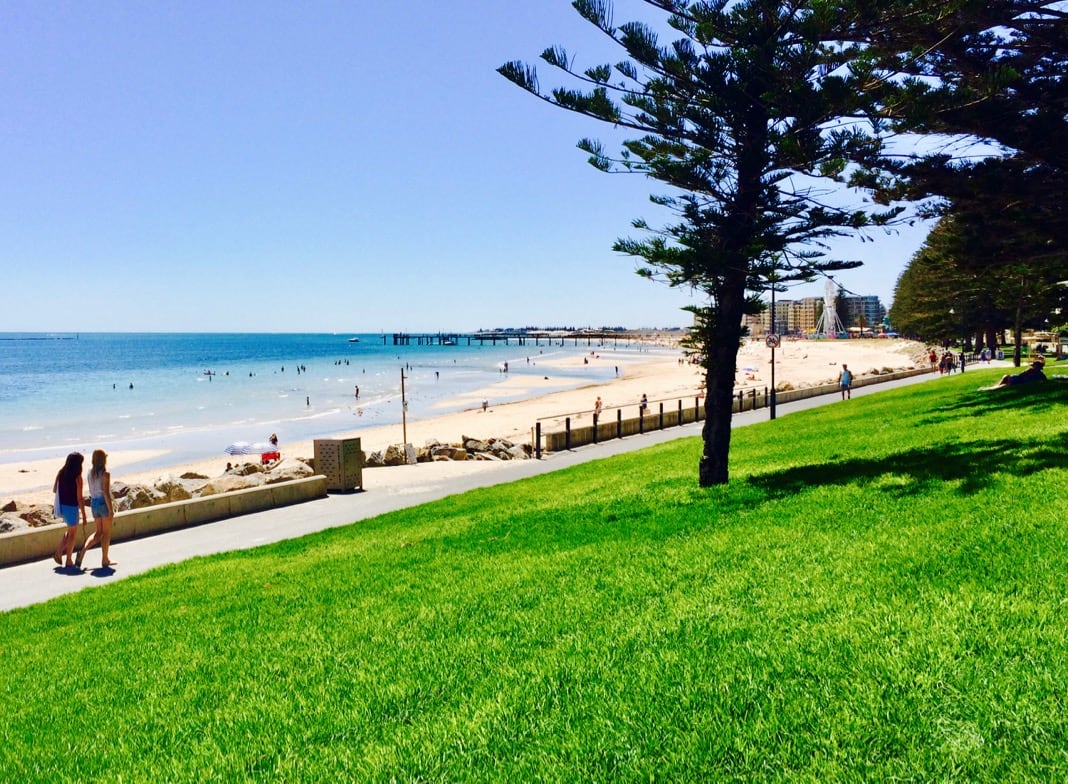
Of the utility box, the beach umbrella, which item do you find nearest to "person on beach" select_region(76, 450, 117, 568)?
the utility box

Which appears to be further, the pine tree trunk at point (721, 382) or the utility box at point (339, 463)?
the utility box at point (339, 463)

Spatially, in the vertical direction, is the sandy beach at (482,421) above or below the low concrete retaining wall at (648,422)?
below

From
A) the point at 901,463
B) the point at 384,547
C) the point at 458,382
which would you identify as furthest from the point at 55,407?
the point at 901,463

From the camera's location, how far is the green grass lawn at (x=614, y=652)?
3.05m

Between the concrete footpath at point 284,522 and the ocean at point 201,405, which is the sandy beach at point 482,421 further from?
the concrete footpath at point 284,522

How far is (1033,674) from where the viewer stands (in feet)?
10.6

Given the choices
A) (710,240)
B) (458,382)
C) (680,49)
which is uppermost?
(680,49)

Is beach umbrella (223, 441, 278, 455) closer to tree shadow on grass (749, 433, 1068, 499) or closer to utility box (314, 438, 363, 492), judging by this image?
utility box (314, 438, 363, 492)

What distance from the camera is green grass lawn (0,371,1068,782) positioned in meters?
3.05

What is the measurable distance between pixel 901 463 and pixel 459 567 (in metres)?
5.60

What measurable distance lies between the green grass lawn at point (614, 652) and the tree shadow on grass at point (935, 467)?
0.09 metres

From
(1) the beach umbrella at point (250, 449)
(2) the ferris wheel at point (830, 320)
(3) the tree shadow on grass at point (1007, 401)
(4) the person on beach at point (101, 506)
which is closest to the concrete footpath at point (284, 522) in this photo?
(4) the person on beach at point (101, 506)

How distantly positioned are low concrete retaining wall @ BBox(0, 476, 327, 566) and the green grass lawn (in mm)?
2730

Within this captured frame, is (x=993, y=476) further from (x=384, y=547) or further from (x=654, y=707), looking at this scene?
(x=384, y=547)
